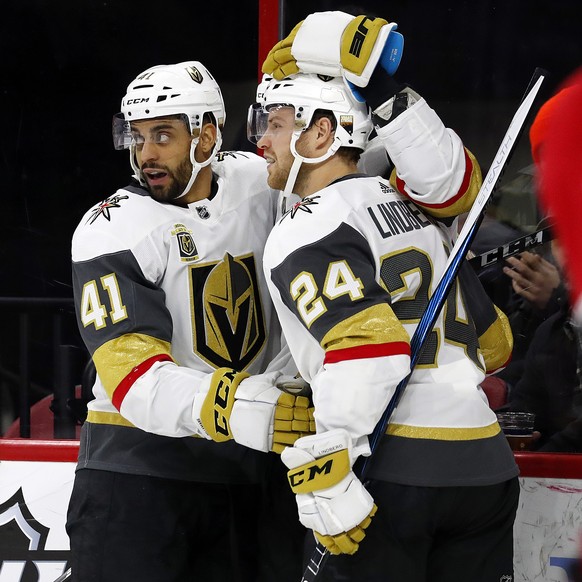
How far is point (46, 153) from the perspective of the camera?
3051 millimetres

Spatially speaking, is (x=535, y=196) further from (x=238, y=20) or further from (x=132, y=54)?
(x=132, y=54)

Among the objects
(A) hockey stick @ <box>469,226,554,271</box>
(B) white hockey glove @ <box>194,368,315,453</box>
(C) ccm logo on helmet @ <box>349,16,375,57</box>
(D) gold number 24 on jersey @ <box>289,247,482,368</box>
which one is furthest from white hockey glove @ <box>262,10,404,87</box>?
(A) hockey stick @ <box>469,226,554,271</box>

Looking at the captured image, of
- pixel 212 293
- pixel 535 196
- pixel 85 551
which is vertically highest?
pixel 535 196

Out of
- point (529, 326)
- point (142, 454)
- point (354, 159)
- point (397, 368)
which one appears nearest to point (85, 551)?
point (142, 454)

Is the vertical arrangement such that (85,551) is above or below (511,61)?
below

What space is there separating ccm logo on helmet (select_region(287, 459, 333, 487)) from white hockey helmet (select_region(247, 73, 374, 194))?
2.07ft

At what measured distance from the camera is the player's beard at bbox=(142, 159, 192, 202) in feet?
7.96

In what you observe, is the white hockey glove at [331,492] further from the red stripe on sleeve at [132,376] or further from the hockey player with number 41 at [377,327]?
the red stripe on sleeve at [132,376]

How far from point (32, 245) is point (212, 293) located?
35.6 inches

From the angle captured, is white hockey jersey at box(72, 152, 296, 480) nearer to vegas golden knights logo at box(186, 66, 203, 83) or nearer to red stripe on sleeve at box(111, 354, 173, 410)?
red stripe on sleeve at box(111, 354, 173, 410)

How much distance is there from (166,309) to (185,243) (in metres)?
0.17

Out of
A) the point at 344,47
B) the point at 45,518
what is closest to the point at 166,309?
the point at 344,47

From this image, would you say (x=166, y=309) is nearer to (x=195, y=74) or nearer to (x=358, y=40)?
(x=195, y=74)

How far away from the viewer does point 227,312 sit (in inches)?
95.8
